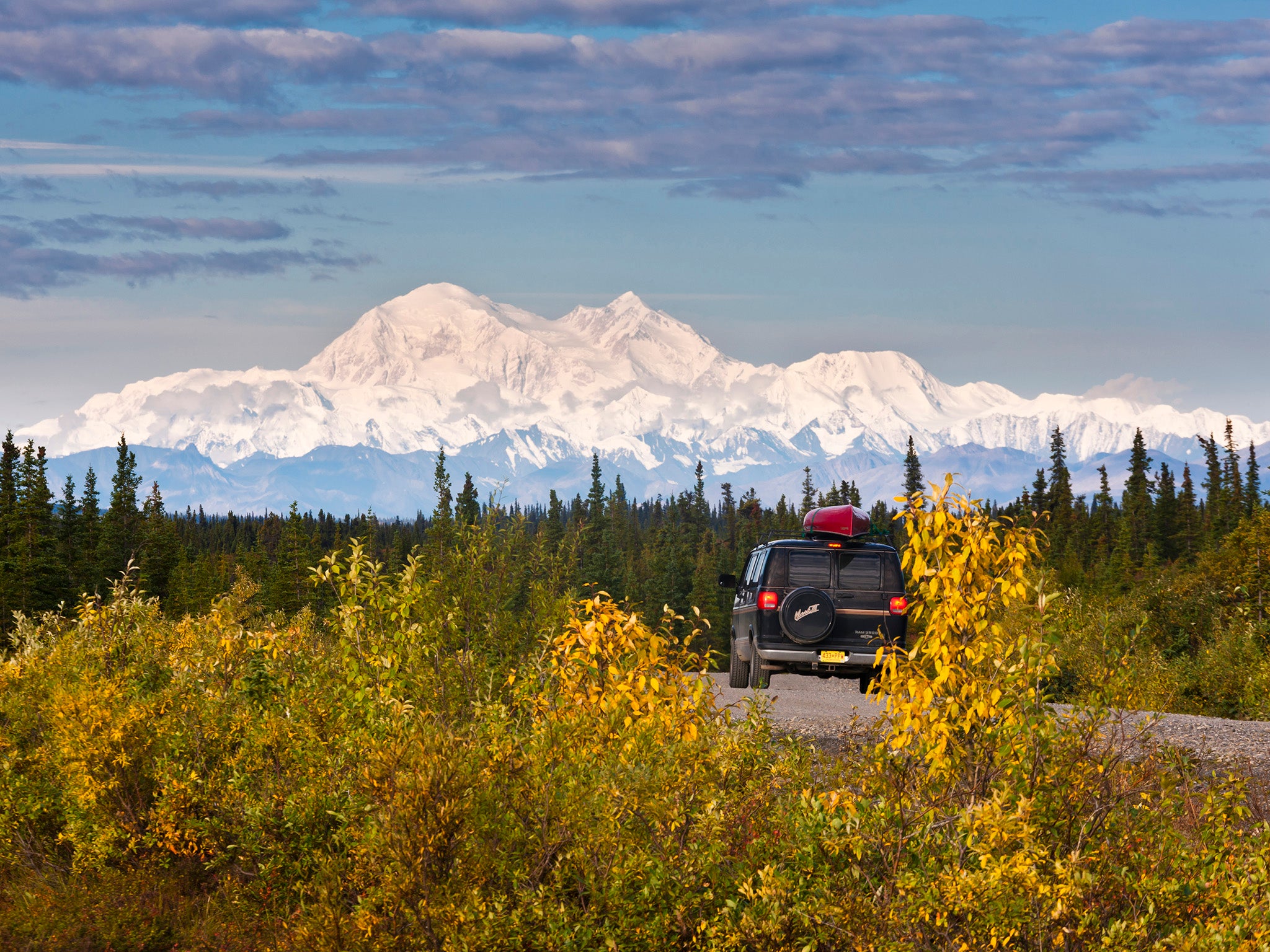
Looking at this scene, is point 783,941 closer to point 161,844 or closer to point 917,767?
point 917,767

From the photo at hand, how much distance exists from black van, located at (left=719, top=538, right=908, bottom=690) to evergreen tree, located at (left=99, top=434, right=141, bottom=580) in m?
75.8

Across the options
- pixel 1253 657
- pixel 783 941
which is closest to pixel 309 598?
pixel 1253 657

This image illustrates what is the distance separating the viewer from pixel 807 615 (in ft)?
52.9

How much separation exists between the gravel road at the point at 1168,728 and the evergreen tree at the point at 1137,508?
94.8 meters

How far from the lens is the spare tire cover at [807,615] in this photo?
52.7ft

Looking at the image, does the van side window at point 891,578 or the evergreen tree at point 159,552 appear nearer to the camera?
the van side window at point 891,578

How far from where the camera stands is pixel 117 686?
9883 millimetres

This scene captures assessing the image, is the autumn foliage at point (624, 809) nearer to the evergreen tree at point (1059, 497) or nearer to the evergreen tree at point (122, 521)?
the evergreen tree at point (122, 521)

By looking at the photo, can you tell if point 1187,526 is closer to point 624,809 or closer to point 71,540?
point 71,540

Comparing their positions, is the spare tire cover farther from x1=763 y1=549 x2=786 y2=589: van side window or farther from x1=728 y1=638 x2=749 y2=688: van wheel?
x1=728 y1=638 x2=749 y2=688: van wheel

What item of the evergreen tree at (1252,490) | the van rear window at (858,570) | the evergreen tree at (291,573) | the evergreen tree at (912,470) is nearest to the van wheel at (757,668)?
the van rear window at (858,570)

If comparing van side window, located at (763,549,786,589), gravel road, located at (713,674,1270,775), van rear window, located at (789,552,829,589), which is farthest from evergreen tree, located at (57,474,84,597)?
van rear window, located at (789,552,829,589)

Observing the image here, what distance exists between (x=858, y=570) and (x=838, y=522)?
2.63 feet

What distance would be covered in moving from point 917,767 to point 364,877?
11.0 feet
